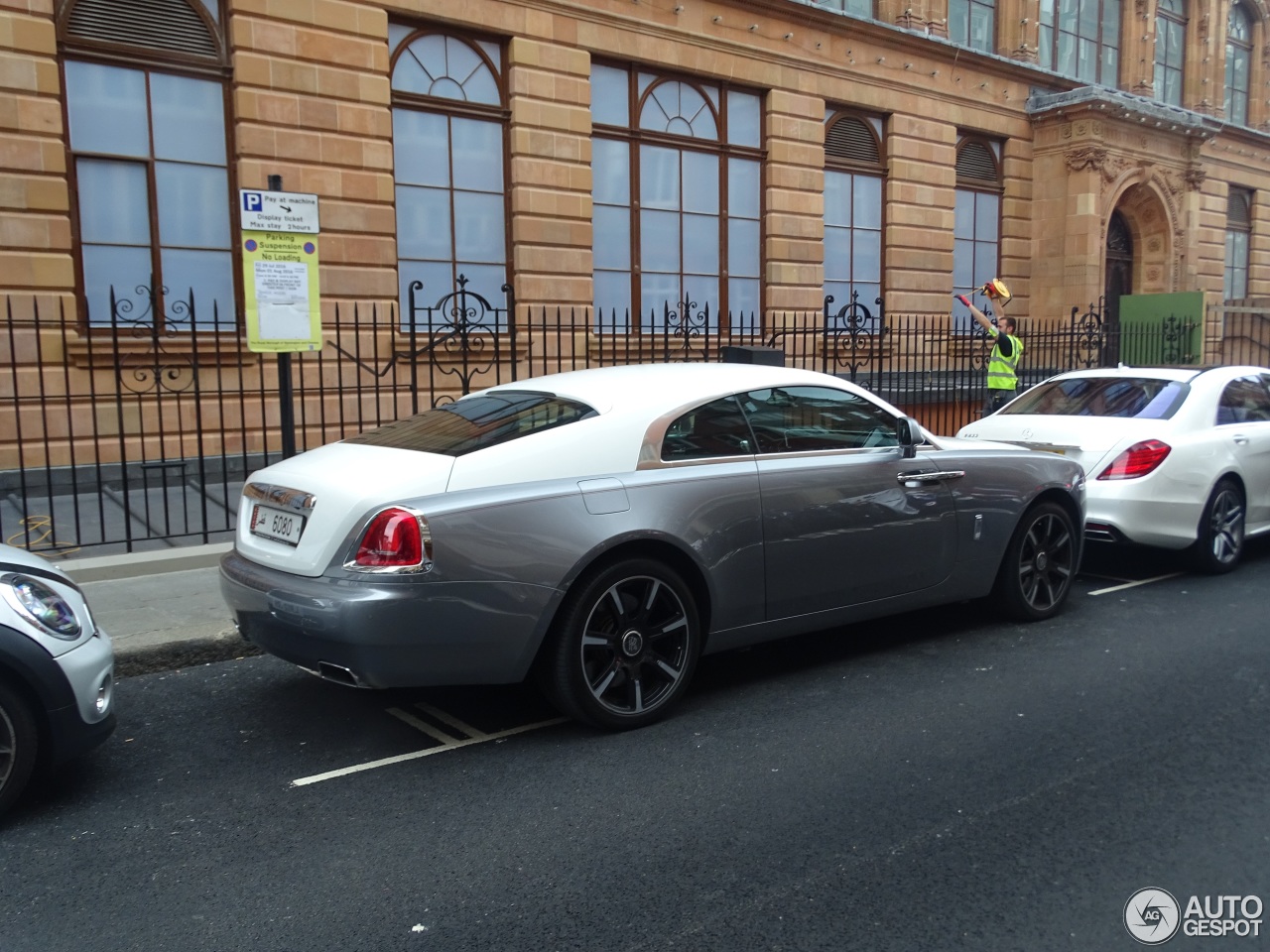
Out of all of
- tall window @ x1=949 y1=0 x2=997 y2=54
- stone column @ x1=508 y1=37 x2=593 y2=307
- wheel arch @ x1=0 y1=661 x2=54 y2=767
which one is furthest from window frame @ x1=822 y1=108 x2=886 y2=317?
wheel arch @ x1=0 y1=661 x2=54 y2=767

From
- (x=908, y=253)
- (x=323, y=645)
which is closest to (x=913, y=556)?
(x=323, y=645)

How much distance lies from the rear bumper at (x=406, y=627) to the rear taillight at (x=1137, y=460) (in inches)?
192

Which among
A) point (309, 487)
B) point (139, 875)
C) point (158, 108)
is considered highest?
point (158, 108)

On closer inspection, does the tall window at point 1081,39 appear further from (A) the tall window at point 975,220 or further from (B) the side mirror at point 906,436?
(B) the side mirror at point 906,436

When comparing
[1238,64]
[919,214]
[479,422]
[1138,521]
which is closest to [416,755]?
[479,422]

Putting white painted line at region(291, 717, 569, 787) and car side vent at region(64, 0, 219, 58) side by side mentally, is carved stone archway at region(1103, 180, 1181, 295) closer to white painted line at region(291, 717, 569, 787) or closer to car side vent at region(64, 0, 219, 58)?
car side vent at region(64, 0, 219, 58)

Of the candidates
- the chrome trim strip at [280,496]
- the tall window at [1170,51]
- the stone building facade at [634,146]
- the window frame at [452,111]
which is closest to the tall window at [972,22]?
the stone building facade at [634,146]

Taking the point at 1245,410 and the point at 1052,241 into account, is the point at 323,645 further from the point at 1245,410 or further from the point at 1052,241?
the point at 1052,241

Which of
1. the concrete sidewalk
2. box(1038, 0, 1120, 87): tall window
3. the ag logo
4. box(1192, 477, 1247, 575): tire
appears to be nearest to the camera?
the ag logo

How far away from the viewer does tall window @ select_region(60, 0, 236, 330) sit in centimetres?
1132

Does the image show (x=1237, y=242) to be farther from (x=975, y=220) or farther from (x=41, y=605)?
(x=41, y=605)

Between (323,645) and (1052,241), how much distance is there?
20.7m

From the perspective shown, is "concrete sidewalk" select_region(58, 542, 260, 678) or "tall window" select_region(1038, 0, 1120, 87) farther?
"tall window" select_region(1038, 0, 1120, 87)

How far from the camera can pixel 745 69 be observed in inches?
659
